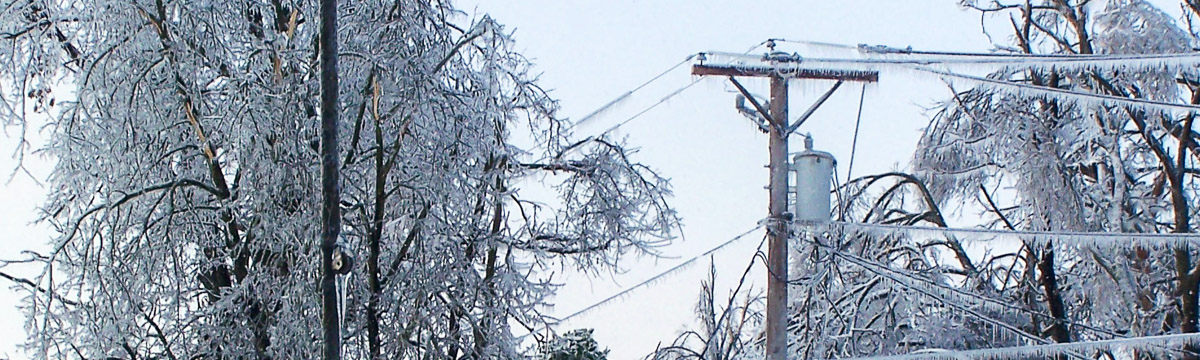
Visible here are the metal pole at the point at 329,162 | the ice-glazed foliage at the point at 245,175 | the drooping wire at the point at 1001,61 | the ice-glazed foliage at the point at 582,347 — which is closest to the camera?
the metal pole at the point at 329,162

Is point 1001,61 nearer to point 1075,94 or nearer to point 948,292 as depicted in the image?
point 1075,94

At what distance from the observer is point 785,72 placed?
29.4 feet

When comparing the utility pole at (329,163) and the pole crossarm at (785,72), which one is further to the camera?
the pole crossarm at (785,72)

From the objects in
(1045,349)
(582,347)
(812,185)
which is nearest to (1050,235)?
(1045,349)

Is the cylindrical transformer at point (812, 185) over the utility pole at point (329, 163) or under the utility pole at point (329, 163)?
over

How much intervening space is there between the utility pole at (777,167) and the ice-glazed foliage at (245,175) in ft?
5.62

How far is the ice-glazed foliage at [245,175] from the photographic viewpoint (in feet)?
25.5

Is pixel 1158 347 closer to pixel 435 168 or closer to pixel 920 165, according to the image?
pixel 920 165

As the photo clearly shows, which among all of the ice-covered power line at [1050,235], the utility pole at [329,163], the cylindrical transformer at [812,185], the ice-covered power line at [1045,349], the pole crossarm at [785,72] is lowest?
the utility pole at [329,163]

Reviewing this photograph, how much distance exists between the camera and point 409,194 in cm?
838

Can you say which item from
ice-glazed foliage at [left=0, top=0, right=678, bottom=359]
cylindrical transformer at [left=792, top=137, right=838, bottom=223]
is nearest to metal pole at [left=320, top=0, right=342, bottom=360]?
ice-glazed foliage at [left=0, top=0, right=678, bottom=359]

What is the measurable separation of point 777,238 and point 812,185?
0.42 metres

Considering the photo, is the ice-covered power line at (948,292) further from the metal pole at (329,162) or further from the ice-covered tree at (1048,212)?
the metal pole at (329,162)

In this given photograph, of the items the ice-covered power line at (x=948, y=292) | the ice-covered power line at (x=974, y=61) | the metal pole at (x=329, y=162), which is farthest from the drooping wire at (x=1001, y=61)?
the metal pole at (x=329, y=162)
